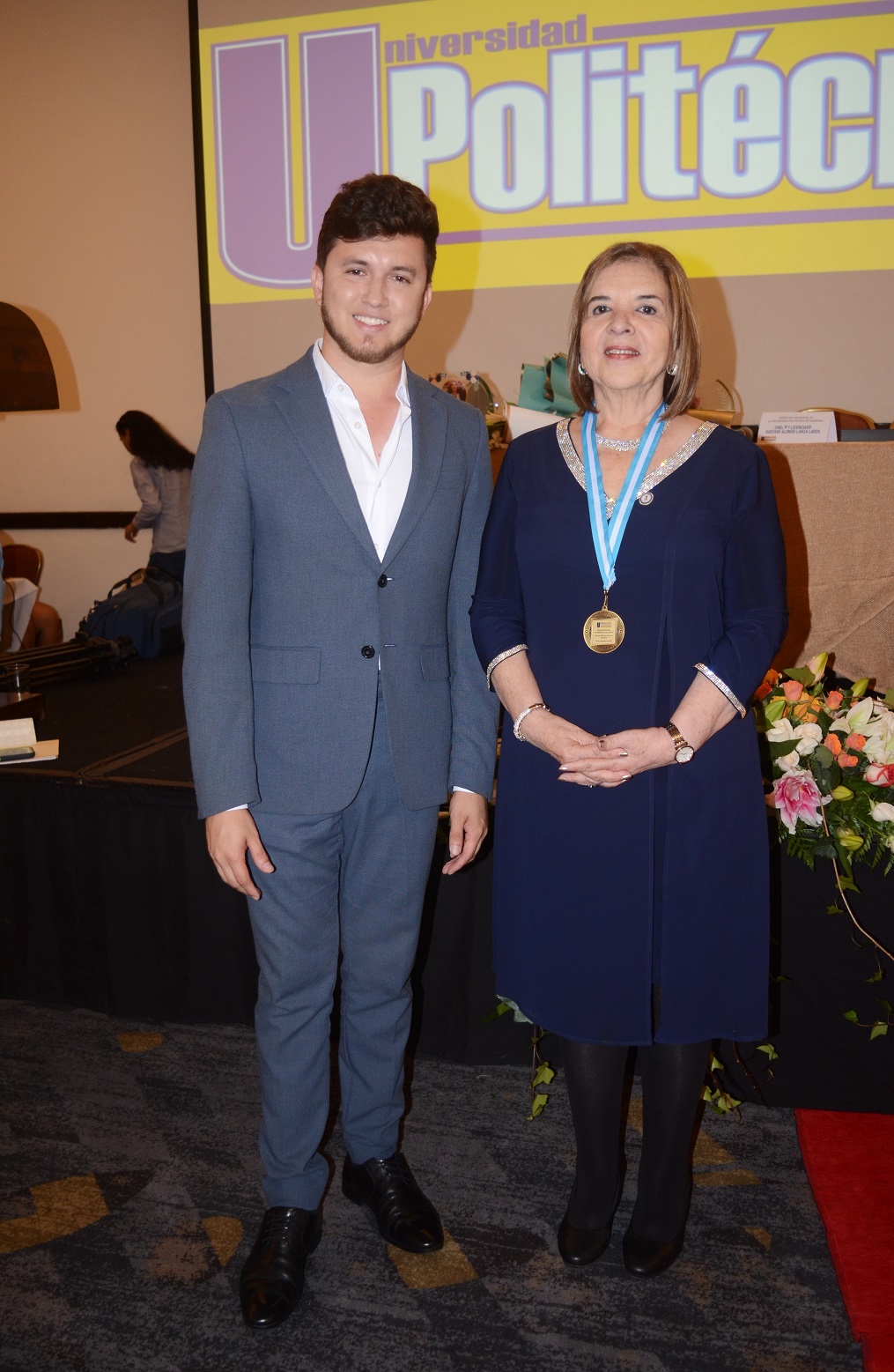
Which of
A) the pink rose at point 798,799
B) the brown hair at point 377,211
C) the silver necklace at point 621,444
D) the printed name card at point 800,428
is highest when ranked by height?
the brown hair at point 377,211

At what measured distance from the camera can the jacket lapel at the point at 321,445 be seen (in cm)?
154

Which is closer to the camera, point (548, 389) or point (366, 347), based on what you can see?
point (366, 347)

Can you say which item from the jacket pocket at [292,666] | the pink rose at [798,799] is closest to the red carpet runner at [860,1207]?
the pink rose at [798,799]

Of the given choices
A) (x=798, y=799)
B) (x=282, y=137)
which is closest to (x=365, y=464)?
(x=798, y=799)

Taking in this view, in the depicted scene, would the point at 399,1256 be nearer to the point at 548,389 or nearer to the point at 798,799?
the point at 798,799

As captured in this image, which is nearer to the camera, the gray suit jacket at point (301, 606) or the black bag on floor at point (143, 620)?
the gray suit jacket at point (301, 606)

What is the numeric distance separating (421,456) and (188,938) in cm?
151

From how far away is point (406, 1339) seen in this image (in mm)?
1597

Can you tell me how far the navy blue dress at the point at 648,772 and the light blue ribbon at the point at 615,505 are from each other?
14mm

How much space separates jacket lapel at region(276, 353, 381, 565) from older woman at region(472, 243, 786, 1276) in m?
0.24

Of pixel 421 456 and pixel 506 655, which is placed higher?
pixel 421 456

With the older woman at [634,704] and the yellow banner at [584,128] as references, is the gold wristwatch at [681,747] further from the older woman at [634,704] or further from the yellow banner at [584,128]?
the yellow banner at [584,128]

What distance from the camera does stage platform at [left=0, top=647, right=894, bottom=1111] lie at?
216 centimetres

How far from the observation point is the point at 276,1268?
164cm
